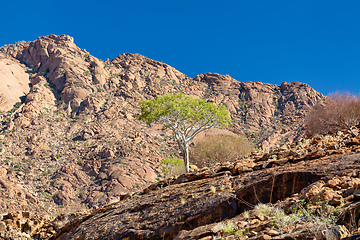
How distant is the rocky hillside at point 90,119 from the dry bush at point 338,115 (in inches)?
1178

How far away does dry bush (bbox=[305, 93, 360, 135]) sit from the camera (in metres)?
19.5

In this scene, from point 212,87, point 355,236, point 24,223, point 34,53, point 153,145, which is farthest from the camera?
point 212,87

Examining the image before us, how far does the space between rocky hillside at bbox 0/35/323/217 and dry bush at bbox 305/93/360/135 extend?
29.9 meters

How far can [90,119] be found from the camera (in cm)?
6906

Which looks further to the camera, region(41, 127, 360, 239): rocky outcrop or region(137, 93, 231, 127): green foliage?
region(137, 93, 231, 127): green foliage

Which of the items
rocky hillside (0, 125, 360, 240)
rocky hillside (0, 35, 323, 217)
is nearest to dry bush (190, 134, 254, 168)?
rocky hillside (0, 35, 323, 217)

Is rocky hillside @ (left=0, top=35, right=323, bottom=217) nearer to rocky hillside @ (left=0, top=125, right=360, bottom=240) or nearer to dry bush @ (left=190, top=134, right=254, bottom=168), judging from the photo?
dry bush @ (left=190, top=134, right=254, bottom=168)

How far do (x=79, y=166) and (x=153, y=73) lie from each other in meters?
47.8

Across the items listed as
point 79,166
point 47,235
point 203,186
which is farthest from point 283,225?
point 79,166

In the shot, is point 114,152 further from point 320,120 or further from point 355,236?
point 355,236

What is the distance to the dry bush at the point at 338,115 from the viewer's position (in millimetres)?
19550

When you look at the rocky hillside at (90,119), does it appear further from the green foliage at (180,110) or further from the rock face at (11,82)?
the green foliage at (180,110)

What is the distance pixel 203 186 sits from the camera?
10.1m

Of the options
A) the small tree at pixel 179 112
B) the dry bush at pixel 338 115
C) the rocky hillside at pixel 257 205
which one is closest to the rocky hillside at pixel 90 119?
the small tree at pixel 179 112
